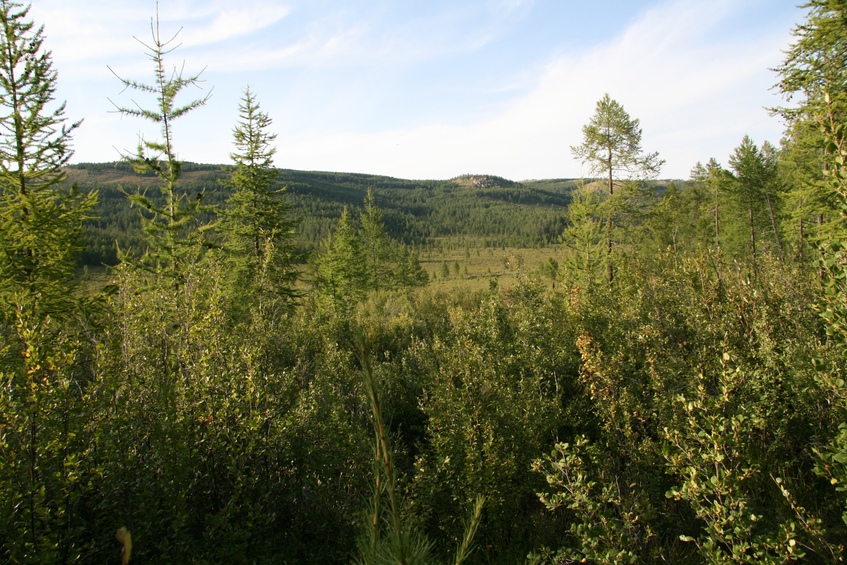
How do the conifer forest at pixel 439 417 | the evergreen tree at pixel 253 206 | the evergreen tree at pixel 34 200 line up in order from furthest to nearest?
1. the evergreen tree at pixel 253 206
2. the evergreen tree at pixel 34 200
3. the conifer forest at pixel 439 417

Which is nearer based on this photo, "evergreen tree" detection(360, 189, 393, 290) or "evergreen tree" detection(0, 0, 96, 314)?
"evergreen tree" detection(0, 0, 96, 314)

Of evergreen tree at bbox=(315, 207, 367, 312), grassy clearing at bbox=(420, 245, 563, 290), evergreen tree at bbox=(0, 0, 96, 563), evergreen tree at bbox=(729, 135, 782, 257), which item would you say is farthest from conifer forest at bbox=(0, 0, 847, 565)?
grassy clearing at bbox=(420, 245, 563, 290)

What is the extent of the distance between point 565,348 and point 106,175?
210073mm

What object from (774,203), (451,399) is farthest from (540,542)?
(774,203)

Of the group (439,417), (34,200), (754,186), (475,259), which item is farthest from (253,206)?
→ (475,259)

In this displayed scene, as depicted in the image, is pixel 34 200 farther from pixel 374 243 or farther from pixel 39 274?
pixel 374 243

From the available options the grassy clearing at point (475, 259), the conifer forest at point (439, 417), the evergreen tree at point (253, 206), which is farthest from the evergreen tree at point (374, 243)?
the grassy clearing at point (475, 259)

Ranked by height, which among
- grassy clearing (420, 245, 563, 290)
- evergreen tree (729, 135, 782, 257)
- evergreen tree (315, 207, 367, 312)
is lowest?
grassy clearing (420, 245, 563, 290)

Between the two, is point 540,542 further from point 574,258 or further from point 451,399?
point 574,258

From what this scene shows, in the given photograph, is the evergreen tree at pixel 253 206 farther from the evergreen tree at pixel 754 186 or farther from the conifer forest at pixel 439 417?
the evergreen tree at pixel 754 186

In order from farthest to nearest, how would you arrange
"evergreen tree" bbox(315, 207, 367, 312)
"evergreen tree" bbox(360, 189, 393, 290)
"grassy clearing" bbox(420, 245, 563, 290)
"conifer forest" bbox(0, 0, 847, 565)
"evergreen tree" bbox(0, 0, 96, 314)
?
"grassy clearing" bbox(420, 245, 563, 290)
"evergreen tree" bbox(360, 189, 393, 290)
"evergreen tree" bbox(315, 207, 367, 312)
"evergreen tree" bbox(0, 0, 96, 314)
"conifer forest" bbox(0, 0, 847, 565)

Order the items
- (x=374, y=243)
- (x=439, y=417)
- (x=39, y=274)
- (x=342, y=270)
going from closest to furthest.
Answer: (x=439, y=417)
(x=39, y=274)
(x=342, y=270)
(x=374, y=243)

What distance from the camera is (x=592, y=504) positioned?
3373 millimetres

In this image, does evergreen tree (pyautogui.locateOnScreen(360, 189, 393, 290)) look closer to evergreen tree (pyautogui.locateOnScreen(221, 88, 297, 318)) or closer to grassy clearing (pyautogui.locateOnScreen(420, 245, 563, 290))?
evergreen tree (pyautogui.locateOnScreen(221, 88, 297, 318))
